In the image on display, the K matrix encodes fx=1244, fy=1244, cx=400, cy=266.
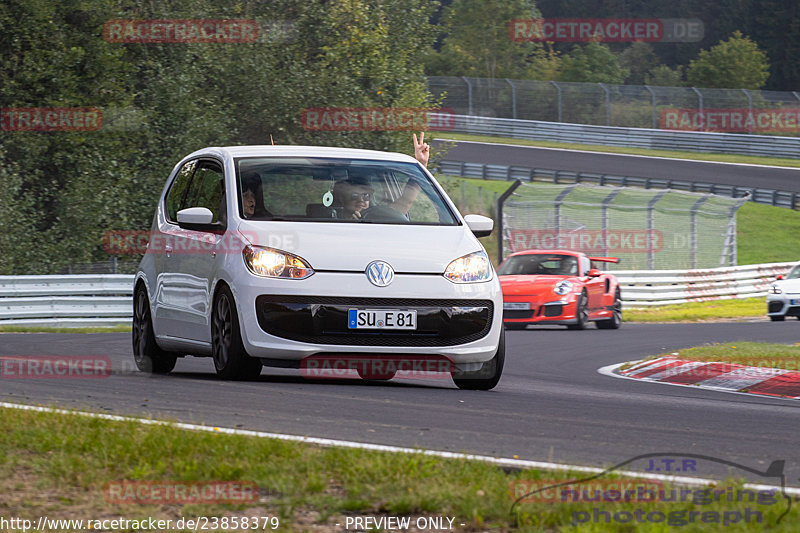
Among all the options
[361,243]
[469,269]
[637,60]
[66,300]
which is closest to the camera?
[361,243]

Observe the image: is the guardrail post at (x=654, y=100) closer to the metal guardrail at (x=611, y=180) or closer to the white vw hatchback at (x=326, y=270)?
the metal guardrail at (x=611, y=180)

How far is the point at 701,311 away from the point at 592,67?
147 feet

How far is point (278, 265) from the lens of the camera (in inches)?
317

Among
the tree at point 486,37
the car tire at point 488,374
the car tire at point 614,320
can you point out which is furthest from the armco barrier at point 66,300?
the tree at point 486,37

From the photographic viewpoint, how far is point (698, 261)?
31781 millimetres

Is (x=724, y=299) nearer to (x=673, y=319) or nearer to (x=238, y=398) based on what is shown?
(x=673, y=319)

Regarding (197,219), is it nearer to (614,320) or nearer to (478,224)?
(478,224)

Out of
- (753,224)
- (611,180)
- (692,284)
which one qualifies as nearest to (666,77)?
(611,180)

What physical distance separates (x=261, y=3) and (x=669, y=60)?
60.0 metres

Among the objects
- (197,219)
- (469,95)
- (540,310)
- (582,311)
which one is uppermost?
(469,95)

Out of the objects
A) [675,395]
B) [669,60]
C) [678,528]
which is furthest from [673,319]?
[669,60]

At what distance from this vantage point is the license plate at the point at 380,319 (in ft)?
26.2

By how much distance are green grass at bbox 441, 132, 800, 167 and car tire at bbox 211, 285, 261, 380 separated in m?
38.3

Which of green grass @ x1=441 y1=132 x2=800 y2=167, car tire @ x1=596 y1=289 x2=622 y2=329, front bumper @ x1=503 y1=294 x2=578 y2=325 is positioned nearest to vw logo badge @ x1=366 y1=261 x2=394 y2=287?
front bumper @ x1=503 y1=294 x2=578 y2=325
